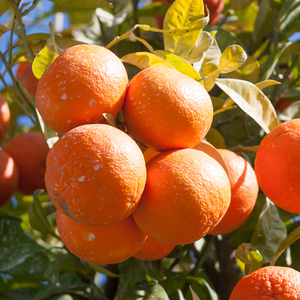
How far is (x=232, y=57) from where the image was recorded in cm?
75

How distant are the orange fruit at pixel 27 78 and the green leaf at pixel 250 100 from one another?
2.63 feet

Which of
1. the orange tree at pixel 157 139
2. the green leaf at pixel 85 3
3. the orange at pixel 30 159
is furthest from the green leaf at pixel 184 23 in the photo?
the orange at pixel 30 159

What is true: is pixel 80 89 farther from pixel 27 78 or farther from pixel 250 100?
pixel 27 78

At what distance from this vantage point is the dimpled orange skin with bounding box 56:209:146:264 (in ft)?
2.20

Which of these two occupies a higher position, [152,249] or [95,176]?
[95,176]

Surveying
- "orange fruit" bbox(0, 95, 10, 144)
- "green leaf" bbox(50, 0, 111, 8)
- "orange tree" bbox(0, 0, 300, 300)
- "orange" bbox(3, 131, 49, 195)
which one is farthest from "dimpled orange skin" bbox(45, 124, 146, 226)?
"orange fruit" bbox(0, 95, 10, 144)

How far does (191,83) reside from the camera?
686 millimetres

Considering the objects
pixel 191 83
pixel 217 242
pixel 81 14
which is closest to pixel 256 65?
pixel 191 83

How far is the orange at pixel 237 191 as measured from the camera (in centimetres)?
77

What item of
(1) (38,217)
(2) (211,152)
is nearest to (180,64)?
(2) (211,152)

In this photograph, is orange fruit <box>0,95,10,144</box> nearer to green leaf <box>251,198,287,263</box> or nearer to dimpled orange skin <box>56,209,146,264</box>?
dimpled orange skin <box>56,209,146,264</box>

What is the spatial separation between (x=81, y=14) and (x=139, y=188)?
128 cm

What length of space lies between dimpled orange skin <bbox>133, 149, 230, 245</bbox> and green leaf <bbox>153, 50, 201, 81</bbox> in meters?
0.20

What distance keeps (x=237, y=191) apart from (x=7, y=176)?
72 centimetres
